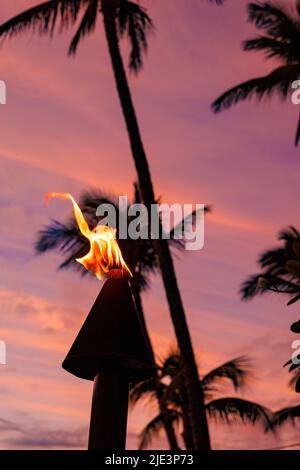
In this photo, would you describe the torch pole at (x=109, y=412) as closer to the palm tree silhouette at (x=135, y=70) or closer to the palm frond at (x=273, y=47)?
the palm tree silhouette at (x=135, y=70)

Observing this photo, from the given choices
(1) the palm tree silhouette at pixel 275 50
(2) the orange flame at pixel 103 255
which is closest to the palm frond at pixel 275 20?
(1) the palm tree silhouette at pixel 275 50

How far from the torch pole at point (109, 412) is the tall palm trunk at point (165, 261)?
274 inches

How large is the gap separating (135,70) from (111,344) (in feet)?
39.4

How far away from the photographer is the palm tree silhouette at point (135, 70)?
9.89 metres

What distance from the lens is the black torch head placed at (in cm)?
258

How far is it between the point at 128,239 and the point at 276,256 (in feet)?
18.8

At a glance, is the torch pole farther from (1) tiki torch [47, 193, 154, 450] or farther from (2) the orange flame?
(2) the orange flame

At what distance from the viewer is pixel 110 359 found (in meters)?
2.57

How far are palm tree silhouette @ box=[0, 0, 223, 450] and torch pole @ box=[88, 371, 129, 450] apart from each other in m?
7.06

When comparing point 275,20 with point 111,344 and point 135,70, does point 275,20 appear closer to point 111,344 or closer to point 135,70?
point 135,70

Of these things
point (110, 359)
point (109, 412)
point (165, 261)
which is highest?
point (165, 261)

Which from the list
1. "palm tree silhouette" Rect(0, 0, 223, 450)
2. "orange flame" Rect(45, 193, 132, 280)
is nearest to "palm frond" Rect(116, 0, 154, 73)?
"palm tree silhouette" Rect(0, 0, 223, 450)

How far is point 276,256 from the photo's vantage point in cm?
1925

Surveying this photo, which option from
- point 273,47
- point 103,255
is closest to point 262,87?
point 273,47
